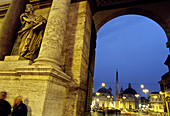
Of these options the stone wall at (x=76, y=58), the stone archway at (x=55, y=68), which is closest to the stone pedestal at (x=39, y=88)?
the stone archway at (x=55, y=68)

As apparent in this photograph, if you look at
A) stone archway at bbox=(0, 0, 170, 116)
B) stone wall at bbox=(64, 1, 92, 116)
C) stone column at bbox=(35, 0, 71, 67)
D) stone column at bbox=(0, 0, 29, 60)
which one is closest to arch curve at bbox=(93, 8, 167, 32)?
stone archway at bbox=(0, 0, 170, 116)

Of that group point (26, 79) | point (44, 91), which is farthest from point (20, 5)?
point (44, 91)

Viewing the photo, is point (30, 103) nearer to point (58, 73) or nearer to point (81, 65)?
point (58, 73)

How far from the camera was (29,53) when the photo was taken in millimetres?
4660

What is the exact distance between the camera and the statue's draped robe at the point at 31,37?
15.2 feet

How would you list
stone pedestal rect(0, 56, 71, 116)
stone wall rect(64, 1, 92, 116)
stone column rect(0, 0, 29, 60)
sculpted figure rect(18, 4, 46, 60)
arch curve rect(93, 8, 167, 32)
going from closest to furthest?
stone pedestal rect(0, 56, 71, 116) < stone wall rect(64, 1, 92, 116) < sculpted figure rect(18, 4, 46, 60) < stone column rect(0, 0, 29, 60) < arch curve rect(93, 8, 167, 32)

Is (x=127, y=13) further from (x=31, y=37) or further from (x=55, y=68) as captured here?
(x=55, y=68)

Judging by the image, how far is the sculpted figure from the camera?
4645 millimetres

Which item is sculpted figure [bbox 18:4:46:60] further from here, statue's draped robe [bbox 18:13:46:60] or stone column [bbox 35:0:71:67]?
stone column [bbox 35:0:71:67]

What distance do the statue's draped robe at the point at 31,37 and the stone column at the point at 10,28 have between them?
0.78 m

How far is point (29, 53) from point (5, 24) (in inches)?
84.7

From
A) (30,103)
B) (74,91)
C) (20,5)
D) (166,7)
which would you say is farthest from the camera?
(166,7)

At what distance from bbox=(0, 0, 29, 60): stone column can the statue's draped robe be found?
0.78 m

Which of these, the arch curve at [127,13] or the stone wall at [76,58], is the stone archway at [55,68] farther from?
the arch curve at [127,13]
